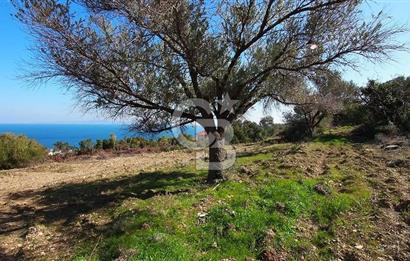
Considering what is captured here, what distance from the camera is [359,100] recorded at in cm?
1992

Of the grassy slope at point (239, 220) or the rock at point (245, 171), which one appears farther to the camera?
the rock at point (245, 171)

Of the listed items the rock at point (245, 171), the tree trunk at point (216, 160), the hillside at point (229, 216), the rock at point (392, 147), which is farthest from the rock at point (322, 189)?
the rock at point (392, 147)

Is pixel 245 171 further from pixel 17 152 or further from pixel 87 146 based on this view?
pixel 87 146

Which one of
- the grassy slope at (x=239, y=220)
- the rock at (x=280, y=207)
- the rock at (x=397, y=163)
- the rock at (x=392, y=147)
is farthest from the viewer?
the rock at (x=392, y=147)

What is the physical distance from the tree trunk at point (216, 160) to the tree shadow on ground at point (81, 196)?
459mm

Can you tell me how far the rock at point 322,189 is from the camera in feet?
26.9

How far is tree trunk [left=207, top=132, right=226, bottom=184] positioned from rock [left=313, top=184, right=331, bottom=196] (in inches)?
91.8

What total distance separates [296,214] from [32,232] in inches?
188

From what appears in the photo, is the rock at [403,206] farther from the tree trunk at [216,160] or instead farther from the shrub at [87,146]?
the shrub at [87,146]

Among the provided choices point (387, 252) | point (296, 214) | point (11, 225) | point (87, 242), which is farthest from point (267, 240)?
point (11, 225)

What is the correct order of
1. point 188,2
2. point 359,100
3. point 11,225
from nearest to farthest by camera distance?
point 11,225 → point 188,2 → point 359,100

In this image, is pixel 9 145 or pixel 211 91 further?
pixel 9 145

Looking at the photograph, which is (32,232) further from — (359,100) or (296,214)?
(359,100)

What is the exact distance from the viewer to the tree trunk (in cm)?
983
